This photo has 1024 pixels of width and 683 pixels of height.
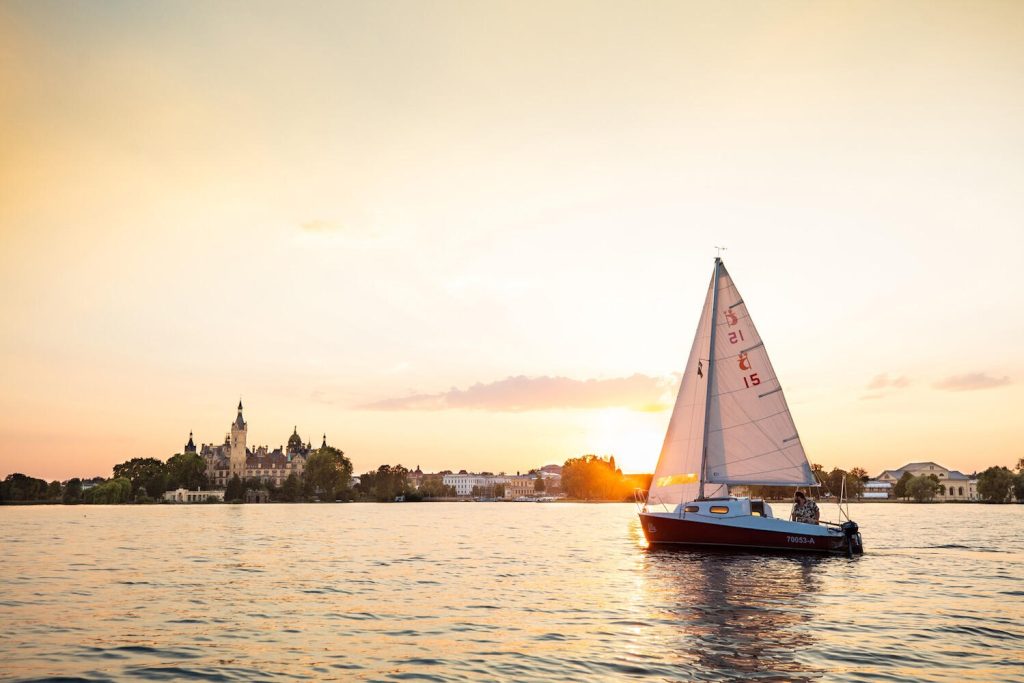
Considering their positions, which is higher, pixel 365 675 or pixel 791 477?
pixel 791 477

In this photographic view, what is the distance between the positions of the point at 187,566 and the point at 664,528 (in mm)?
28486

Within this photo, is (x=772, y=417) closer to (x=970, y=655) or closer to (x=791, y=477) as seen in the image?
(x=791, y=477)

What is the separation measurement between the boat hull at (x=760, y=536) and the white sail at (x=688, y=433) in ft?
7.98

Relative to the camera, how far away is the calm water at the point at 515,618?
1838 centimetres

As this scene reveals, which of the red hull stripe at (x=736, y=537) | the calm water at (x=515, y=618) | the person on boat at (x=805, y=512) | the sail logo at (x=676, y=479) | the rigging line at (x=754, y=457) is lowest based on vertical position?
the calm water at (x=515, y=618)

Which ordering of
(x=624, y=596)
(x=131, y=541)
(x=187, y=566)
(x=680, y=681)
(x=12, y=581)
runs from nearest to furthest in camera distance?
(x=680, y=681) < (x=624, y=596) < (x=12, y=581) < (x=187, y=566) < (x=131, y=541)

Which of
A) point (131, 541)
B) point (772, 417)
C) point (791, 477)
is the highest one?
point (772, 417)

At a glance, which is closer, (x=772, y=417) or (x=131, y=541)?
(x=772, y=417)

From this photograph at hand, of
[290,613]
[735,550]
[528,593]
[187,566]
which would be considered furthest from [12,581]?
[735,550]

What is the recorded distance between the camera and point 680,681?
661 inches

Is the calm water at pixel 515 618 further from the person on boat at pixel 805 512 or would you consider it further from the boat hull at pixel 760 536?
the person on boat at pixel 805 512

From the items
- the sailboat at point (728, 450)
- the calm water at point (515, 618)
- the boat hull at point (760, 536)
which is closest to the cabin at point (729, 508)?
the sailboat at point (728, 450)

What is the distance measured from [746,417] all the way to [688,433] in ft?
13.1

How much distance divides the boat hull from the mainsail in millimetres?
2501
